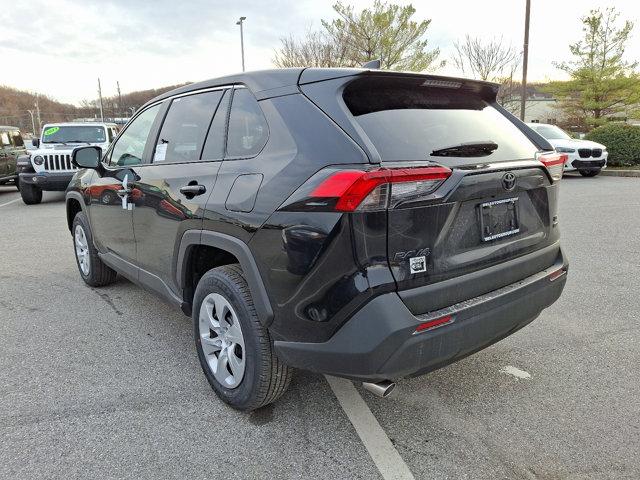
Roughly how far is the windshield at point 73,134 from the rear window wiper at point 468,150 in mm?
12087

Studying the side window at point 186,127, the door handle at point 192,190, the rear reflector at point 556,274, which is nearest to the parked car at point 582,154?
the rear reflector at point 556,274

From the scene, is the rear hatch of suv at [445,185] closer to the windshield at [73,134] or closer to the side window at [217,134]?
the side window at [217,134]

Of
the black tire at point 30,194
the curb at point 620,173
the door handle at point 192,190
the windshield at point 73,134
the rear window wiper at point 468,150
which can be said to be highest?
the windshield at point 73,134

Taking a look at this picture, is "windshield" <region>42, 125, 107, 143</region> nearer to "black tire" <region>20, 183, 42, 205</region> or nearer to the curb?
"black tire" <region>20, 183, 42, 205</region>

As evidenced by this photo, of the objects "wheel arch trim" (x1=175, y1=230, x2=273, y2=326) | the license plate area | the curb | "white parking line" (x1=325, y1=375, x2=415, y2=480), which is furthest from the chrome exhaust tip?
the curb

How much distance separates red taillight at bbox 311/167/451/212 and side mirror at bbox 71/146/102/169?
2781 mm

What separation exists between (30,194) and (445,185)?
12.0 meters

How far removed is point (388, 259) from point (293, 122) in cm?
79

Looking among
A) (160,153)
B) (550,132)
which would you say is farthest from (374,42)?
(160,153)

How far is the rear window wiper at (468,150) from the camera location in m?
2.26

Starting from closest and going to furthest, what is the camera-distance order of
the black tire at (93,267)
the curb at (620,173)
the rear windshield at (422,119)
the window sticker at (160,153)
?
the rear windshield at (422,119)
the window sticker at (160,153)
the black tire at (93,267)
the curb at (620,173)

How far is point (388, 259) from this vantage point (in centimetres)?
201

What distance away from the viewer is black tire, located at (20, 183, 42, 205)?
11454mm

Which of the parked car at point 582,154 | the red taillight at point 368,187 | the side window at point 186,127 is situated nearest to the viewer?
the red taillight at point 368,187
